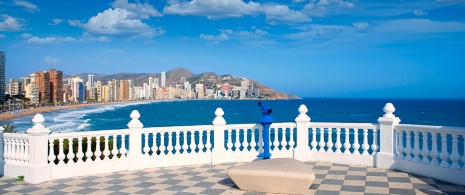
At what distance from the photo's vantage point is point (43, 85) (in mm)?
145250

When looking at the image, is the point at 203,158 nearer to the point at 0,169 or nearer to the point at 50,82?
the point at 0,169

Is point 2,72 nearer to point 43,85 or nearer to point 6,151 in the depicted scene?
point 43,85

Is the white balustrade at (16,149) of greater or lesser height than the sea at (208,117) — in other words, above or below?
above

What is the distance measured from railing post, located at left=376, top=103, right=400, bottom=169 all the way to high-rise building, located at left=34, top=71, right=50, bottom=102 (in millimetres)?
155139

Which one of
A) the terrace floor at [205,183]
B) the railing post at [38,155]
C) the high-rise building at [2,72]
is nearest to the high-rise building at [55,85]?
the high-rise building at [2,72]

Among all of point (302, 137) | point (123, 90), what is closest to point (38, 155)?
point (302, 137)

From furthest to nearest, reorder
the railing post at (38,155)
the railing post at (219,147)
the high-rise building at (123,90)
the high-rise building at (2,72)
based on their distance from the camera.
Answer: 1. the high-rise building at (123,90)
2. the high-rise building at (2,72)
3. the railing post at (219,147)
4. the railing post at (38,155)

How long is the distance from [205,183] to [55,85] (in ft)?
527

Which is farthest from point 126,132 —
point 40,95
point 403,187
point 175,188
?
point 40,95

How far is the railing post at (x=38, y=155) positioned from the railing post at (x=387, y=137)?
21.1 feet

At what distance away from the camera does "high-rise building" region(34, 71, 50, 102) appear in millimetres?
145250

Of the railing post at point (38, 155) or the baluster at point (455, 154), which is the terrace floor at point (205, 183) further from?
the baluster at point (455, 154)

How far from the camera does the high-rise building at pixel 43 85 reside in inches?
5719

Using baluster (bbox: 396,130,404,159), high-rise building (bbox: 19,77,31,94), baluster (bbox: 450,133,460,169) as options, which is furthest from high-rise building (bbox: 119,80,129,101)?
baluster (bbox: 450,133,460,169)
